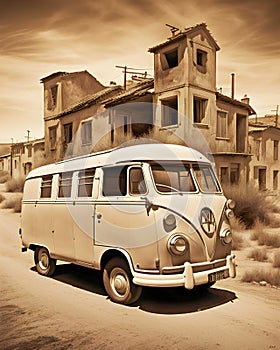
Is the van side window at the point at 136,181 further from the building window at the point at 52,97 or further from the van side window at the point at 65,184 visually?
the building window at the point at 52,97

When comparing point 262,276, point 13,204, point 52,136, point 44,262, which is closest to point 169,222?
point 262,276

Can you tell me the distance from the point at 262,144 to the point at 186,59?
1334cm

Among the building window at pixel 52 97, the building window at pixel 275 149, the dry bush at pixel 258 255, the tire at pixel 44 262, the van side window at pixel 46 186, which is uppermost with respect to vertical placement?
the building window at pixel 52 97

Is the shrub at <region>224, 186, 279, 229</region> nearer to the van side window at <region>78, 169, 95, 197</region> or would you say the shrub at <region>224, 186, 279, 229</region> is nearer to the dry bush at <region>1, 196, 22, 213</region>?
the van side window at <region>78, 169, 95, 197</region>

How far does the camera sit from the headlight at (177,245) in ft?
17.8

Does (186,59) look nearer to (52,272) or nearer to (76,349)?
(52,272)

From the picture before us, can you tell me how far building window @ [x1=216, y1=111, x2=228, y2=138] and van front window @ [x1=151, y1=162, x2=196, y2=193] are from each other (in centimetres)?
1691

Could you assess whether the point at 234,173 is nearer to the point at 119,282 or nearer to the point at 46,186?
the point at 46,186

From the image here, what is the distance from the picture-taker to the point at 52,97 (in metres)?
31.2

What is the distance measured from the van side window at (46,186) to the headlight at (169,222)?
3.54 meters

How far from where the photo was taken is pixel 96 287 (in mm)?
7375

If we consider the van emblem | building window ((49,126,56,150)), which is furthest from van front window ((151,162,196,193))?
building window ((49,126,56,150))

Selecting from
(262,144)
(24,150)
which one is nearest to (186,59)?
(262,144)

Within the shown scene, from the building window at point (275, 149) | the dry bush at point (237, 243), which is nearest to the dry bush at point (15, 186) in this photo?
the building window at point (275, 149)
